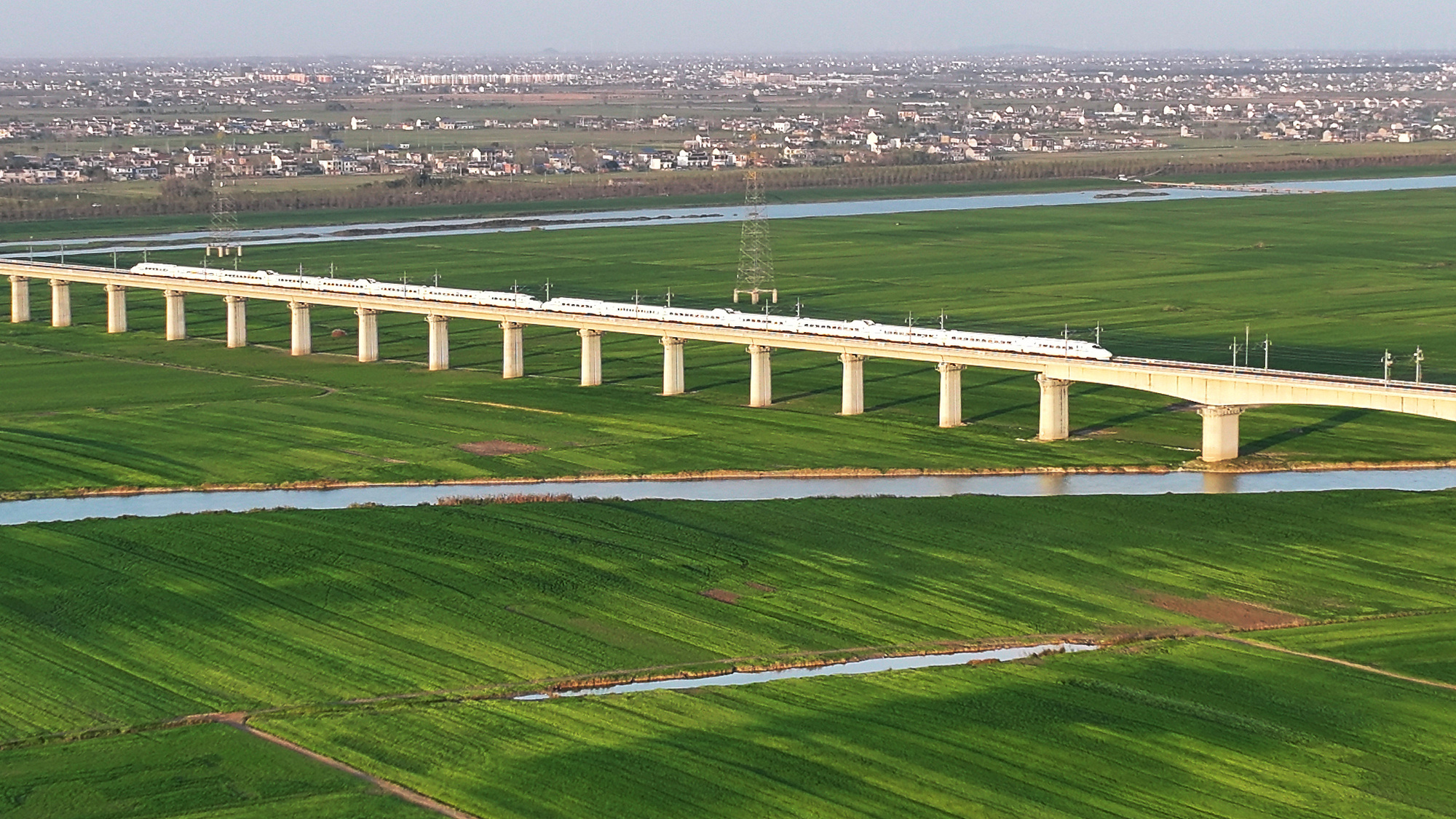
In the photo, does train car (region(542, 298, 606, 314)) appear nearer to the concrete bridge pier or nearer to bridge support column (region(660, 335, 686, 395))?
the concrete bridge pier

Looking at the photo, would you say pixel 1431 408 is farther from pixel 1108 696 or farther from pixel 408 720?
pixel 408 720

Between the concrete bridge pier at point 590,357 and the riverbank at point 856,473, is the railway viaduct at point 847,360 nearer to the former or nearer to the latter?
the concrete bridge pier at point 590,357

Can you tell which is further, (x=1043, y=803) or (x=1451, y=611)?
(x=1451, y=611)

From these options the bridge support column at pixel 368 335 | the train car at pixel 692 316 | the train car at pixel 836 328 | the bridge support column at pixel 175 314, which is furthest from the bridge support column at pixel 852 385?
the bridge support column at pixel 175 314

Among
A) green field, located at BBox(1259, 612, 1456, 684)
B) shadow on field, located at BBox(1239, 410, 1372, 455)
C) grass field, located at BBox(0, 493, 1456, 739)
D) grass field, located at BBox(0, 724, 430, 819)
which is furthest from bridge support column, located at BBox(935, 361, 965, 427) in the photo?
grass field, located at BBox(0, 724, 430, 819)

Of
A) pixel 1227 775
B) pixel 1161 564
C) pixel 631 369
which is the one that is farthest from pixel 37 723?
pixel 631 369

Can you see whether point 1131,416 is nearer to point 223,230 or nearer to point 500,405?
point 500,405
